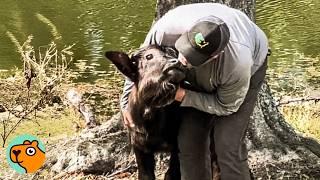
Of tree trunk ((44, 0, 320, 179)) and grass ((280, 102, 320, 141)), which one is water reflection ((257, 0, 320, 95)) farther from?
tree trunk ((44, 0, 320, 179))

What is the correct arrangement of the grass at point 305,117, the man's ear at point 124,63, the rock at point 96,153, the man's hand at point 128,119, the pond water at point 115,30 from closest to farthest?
the man's ear at point 124,63 → the man's hand at point 128,119 → the rock at point 96,153 → the grass at point 305,117 → the pond water at point 115,30

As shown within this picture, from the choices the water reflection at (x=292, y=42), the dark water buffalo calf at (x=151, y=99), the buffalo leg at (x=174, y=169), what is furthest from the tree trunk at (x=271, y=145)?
the water reflection at (x=292, y=42)

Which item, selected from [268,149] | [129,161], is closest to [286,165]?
[268,149]

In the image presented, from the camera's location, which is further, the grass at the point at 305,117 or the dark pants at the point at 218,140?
the grass at the point at 305,117

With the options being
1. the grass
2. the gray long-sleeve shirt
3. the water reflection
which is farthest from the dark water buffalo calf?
the water reflection

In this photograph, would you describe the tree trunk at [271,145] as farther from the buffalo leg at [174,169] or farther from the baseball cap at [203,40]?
the baseball cap at [203,40]

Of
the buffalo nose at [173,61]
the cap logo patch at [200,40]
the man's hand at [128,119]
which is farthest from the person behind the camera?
the man's hand at [128,119]

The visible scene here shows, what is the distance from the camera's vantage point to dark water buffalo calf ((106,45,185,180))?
3.93m

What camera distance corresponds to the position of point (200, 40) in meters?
3.63

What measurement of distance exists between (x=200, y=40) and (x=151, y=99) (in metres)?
0.62

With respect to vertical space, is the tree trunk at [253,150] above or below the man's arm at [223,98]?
below

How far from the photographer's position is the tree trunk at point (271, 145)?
215 inches

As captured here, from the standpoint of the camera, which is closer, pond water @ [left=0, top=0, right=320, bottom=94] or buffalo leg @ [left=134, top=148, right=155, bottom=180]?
buffalo leg @ [left=134, top=148, right=155, bottom=180]

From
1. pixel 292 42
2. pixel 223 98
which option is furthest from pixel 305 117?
pixel 292 42
